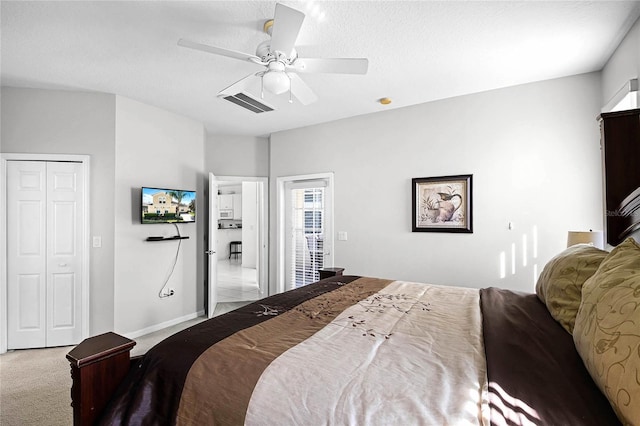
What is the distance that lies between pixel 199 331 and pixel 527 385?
52.4 inches

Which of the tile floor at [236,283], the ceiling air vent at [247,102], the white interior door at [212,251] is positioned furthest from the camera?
the tile floor at [236,283]

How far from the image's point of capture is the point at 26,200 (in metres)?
3.30

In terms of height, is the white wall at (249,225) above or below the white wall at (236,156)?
below

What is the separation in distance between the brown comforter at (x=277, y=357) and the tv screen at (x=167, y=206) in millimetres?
2587

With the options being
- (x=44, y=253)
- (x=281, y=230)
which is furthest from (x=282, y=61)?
(x=44, y=253)

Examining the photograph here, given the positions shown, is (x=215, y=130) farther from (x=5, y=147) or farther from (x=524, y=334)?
(x=524, y=334)

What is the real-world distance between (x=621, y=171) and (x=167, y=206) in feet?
13.9

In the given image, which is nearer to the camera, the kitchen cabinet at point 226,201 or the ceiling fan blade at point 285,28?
the ceiling fan blade at point 285,28

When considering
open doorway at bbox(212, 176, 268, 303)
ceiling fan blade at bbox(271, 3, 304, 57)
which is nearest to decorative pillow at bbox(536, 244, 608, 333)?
ceiling fan blade at bbox(271, 3, 304, 57)

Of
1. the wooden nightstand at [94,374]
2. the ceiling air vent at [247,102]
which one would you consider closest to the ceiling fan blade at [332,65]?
the ceiling air vent at [247,102]

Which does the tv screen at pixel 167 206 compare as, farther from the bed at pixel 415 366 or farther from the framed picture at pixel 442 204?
the framed picture at pixel 442 204

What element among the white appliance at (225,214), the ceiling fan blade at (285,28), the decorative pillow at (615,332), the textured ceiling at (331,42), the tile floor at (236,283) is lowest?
the tile floor at (236,283)

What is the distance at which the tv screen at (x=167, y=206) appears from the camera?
3697 mm

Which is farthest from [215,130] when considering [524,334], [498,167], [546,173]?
[524,334]
